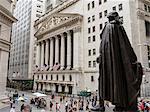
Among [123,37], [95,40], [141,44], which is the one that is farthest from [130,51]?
[95,40]

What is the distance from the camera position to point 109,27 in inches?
209

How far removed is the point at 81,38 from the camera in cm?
4853

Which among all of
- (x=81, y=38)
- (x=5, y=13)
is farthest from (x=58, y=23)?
(x=5, y=13)

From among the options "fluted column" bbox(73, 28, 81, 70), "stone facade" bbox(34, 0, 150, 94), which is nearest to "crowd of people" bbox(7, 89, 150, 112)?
"stone facade" bbox(34, 0, 150, 94)

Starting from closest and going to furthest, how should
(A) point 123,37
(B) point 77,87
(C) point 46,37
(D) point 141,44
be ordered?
(A) point 123,37, (D) point 141,44, (B) point 77,87, (C) point 46,37

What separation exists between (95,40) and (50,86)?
23.6m

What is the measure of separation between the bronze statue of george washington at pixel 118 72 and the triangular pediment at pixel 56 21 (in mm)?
44162

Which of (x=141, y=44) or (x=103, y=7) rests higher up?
(x=103, y=7)

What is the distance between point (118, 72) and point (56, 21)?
54.5 m

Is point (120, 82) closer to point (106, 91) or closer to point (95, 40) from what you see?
point (106, 91)

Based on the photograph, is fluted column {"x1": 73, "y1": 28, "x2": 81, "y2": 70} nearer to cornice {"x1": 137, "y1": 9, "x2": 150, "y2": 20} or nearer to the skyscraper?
cornice {"x1": 137, "y1": 9, "x2": 150, "y2": 20}

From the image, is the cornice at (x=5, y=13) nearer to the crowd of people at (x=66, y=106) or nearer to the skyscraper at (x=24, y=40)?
the crowd of people at (x=66, y=106)

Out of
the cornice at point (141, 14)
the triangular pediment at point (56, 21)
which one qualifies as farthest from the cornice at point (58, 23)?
the cornice at point (141, 14)

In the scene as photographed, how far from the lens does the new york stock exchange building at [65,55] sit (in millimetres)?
46297
